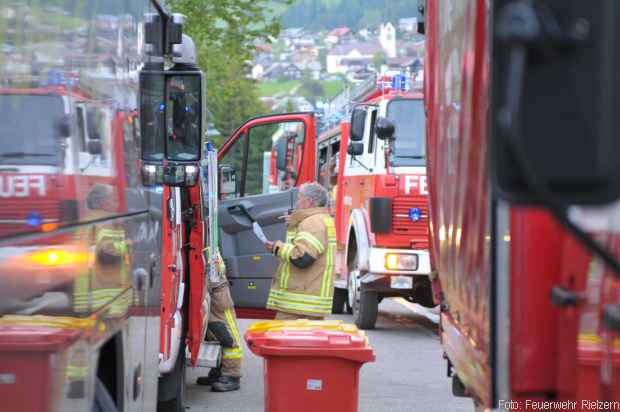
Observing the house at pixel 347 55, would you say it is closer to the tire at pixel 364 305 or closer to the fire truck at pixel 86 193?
the tire at pixel 364 305

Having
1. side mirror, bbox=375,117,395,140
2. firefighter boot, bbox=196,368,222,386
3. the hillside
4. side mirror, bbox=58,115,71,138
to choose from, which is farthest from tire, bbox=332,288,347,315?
the hillside

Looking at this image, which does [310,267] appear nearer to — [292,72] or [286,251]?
[286,251]

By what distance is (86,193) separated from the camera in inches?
156

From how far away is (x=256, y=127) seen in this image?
1485 centimetres

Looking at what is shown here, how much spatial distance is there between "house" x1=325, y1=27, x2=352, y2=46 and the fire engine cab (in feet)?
494

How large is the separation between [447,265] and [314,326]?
98.6 inches

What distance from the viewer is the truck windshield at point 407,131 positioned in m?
14.9

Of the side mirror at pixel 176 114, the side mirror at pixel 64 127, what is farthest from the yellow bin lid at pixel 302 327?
the side mirror at pixel 64 127

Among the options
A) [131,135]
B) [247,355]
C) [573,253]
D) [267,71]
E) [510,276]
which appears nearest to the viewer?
[573,253]

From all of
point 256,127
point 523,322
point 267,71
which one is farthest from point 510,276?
point 267,71

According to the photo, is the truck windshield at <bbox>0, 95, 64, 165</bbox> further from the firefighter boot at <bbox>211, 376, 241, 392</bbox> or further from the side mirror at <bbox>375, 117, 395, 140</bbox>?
the side mirror at <bbox>375, 117, 395, 140</bbox>

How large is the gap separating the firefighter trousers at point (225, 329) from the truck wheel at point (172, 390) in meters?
1.77

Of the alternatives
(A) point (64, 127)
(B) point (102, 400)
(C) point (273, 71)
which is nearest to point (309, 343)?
(B) point (102, 400)

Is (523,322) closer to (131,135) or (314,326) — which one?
(131,135)
